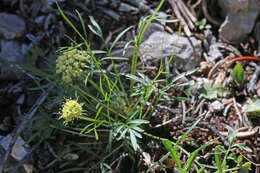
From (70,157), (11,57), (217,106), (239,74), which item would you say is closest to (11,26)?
(11,57)

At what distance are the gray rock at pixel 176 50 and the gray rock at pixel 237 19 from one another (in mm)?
296

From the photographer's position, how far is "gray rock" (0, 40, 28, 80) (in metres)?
2.27

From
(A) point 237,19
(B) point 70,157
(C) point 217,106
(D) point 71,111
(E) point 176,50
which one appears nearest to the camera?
(D) point 71,111

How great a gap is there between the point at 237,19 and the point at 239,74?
23.1 inches

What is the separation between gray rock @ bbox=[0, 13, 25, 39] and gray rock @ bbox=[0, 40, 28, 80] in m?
0.07

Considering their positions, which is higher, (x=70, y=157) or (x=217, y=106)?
(x=217, y=106)

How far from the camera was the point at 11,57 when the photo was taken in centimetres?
233

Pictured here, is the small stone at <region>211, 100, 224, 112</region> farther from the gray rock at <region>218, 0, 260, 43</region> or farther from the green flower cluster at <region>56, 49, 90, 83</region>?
the green flower cluster at <region>56, 49, 90, 83</region>

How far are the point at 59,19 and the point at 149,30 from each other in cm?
83

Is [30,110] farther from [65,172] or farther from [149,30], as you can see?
[149,30]

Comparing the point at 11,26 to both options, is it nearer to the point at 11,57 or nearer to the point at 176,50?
the point at 11,57

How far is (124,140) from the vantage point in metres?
1.72

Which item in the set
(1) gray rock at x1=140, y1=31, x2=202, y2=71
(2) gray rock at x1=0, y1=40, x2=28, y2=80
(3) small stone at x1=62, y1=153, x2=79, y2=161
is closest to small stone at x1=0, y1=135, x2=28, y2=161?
(3) small stone at x1=62, y1=153, x2=79, y2=161

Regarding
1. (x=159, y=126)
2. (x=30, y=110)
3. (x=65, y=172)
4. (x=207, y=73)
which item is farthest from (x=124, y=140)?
(x=207, y=73)
